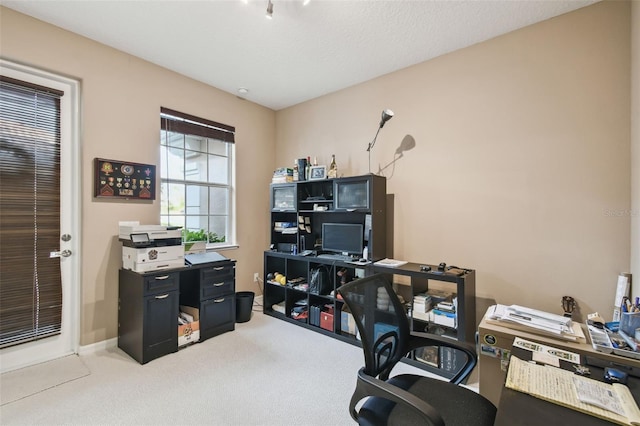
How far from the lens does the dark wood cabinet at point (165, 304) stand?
2518mm

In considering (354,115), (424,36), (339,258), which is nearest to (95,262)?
(339,258)

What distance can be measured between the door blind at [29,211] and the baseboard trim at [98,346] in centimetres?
28

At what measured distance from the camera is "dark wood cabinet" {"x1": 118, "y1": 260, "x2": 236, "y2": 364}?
8.26ft

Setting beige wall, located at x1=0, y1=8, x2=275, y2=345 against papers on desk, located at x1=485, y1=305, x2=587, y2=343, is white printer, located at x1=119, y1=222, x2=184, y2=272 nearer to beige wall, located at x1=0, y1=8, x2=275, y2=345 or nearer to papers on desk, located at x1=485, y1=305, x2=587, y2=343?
beige wall, located at x1=0, y1=8, x2=275, y2=345

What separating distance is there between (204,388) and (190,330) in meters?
0.81

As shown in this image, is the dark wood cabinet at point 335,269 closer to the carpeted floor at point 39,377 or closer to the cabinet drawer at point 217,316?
the cabinet drawer at point 217,316

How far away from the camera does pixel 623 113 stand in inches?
80.1

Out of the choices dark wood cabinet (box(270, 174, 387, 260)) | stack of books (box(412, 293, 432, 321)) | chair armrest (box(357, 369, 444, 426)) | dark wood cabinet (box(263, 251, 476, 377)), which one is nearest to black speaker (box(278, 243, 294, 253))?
dark wood cabinet (box(270, 174, 387, 260))

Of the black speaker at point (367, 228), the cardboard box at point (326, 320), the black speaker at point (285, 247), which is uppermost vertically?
the black speaker at point (367, 228)

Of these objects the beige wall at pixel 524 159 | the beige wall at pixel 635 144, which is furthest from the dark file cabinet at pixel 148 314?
the beige wall at pixel 635 144

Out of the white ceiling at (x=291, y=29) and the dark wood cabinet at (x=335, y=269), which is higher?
the white ceiling at (x=291, y=29)

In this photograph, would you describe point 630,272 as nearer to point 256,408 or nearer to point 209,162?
point 256,408

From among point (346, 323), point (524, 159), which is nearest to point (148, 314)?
point (346, 323)

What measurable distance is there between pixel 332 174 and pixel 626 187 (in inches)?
96.6
